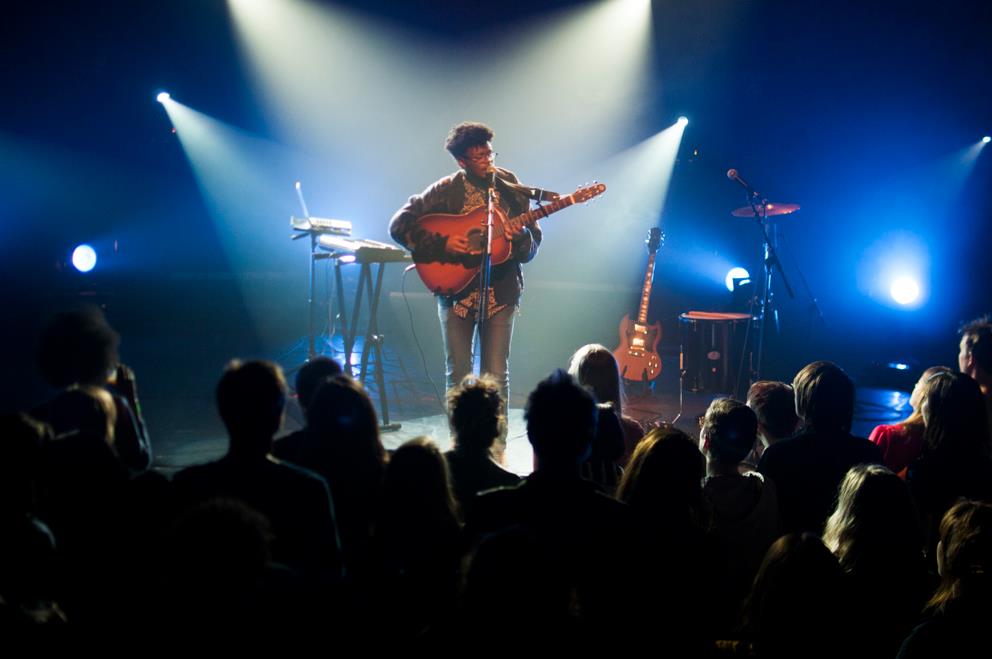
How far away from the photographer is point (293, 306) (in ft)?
40.3

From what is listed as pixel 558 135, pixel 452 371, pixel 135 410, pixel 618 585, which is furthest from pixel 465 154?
pixel 558 135

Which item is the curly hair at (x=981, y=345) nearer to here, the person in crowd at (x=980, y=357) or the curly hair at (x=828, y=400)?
the person in crowd at (x=980, y=357)

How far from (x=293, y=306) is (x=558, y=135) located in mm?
5383

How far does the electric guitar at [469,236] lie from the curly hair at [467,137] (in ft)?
1.30

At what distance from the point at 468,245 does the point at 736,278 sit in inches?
215

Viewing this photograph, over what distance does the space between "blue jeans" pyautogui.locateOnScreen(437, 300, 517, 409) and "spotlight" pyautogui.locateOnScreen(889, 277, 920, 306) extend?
7349 millimetres

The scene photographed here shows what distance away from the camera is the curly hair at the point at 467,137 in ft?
14.7

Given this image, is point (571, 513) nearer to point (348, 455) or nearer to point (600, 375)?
point (348, 455)

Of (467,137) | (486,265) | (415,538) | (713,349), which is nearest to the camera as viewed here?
(415,538)

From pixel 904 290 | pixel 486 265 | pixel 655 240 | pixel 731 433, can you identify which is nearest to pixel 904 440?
pixel 731 433

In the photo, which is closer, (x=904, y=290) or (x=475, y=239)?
(x=475, y=239)

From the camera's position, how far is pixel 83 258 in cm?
1066

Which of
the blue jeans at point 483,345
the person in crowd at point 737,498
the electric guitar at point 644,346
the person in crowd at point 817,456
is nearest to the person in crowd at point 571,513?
the person in crowd at point 737,498

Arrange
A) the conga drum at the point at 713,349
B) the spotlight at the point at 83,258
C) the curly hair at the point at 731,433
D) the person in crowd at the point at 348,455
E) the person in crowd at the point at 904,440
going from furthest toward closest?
the spotlight at the point at 83,258 → the conga drum at the point at 713,349 → the person in crowd at the point at 904,440 → the curly hair at the point at 731,433 → the person in crowd at the point at 348,455
